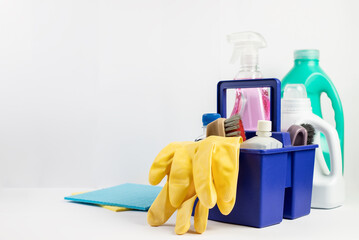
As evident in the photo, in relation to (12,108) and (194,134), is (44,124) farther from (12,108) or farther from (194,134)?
(194,134)

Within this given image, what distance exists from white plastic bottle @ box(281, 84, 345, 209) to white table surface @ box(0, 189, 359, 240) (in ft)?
0.10

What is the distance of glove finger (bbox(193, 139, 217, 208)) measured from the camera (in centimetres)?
74

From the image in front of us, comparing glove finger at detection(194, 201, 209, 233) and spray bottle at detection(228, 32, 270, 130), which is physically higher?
spray bottle at detection(228, 32, 270, 130)

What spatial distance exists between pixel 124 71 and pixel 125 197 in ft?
1.30

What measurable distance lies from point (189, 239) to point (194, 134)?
2.02 ft

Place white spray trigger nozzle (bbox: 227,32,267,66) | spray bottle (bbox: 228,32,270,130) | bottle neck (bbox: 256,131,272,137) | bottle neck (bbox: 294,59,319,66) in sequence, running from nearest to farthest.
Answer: bottle neck (bbox: 256,131,272,137), spray bottle (bbox: 228,32,270,130), white spray trigger nozzle (bbox: 227,32,267,66), bottle neck (bbox: 294,59,319,66)

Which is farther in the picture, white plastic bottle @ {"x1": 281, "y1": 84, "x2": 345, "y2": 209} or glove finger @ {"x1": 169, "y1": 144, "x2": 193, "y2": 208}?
white plastic bottle @ {"x1": 281, "y1": 84, "x2": 345, "y2": 209}

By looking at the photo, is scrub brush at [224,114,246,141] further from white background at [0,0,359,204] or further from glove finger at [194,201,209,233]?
A: white background at [0,0,359,204]

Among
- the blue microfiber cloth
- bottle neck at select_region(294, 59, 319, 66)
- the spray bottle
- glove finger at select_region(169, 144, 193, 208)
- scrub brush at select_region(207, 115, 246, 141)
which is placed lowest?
the blue microfiber cloth

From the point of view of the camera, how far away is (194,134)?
4.45 ft

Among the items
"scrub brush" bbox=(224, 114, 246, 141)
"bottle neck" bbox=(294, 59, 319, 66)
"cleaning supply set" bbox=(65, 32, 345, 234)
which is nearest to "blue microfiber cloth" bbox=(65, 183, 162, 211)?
"cleaning supply set" bbox=(65, 32, 345, 234)

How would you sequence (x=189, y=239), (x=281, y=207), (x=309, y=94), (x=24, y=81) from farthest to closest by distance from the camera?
(x=24, y=81)
(x=309, y=94)
(x=281, y=207)
(x=189, y=239)

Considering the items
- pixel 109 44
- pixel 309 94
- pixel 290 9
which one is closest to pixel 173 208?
pixel 309 94

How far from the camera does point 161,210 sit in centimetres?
83
